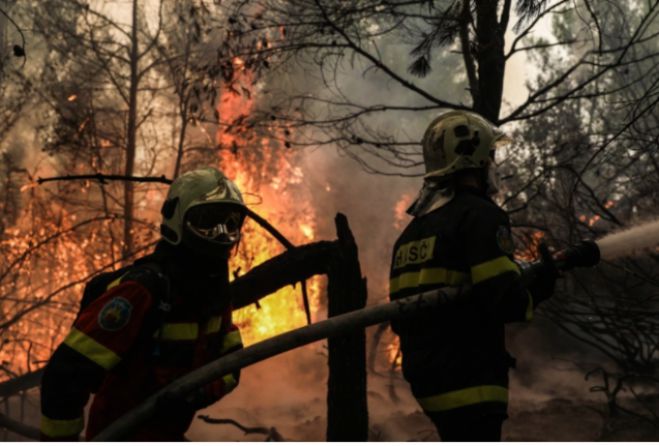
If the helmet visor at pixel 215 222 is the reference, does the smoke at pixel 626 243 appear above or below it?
above

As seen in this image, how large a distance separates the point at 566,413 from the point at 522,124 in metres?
11.5

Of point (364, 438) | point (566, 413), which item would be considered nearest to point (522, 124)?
point (566, 413)

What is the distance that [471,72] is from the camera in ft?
22.1

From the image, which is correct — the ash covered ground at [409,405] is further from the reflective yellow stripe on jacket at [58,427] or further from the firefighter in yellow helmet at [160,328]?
the reflective yellow stripe on jacket at [58,427]

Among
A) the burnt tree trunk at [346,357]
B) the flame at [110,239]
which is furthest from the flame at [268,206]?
the burnt tree trunk at [346,357]

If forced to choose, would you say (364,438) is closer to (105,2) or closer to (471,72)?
(471,72)

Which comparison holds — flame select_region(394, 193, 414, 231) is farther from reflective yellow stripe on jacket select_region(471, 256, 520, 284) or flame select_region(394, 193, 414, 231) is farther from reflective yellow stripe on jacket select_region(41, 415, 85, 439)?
reflective yellow stripe on jacket select_region(41, 415, 85, 439)

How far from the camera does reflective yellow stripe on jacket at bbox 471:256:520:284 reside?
281 cm

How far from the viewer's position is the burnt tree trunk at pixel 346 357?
15.4 ft

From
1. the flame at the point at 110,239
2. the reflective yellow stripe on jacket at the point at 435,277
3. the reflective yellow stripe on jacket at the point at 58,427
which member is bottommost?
the reflective yellow stripe on jacket at the point at 58,427

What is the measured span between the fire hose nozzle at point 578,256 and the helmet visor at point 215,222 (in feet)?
5.00

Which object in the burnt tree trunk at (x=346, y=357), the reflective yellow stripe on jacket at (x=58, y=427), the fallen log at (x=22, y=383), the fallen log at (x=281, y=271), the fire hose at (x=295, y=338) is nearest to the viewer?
the reflective yellow stripe on jacket at (x=58, y=427)

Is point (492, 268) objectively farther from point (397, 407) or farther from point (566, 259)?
point (397, 407)

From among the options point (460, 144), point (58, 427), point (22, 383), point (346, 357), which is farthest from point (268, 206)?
point (58, 427)
